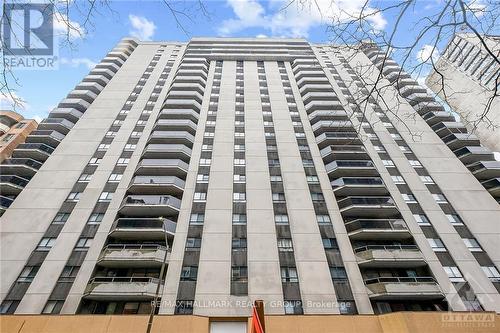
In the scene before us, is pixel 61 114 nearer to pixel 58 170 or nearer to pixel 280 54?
pixel 58 170

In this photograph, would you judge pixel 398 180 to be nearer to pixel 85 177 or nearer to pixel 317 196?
pixel 317 196

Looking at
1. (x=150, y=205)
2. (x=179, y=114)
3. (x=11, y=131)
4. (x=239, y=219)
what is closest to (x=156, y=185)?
(x=150, y=205)

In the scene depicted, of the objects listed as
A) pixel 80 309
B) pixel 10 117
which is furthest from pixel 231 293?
pixel 10 117

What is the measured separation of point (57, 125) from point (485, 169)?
152ft

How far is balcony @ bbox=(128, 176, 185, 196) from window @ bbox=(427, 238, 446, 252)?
2136 centimetres

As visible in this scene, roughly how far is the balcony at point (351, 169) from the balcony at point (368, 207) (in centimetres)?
354

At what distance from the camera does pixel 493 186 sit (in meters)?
26.4

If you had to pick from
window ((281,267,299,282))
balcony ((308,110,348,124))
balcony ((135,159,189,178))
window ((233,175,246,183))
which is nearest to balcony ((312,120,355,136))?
balcony ((308,110,348,124))

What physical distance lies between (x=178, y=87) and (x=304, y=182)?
23.7 m

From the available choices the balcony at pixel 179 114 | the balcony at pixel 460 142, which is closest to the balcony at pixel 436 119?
the balcony at pixel 460 142

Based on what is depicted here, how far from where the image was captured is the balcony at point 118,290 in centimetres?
1819

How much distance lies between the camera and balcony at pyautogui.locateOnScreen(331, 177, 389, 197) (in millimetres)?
25688

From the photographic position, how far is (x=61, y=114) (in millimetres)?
34062

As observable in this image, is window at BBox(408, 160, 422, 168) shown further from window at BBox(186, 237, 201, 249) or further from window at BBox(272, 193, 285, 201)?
window at BBox(186, 237, 201, 249)
